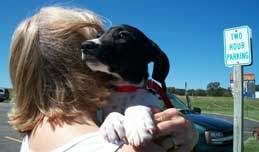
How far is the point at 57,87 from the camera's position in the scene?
7.56 feet

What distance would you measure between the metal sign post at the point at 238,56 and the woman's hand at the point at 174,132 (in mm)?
4869

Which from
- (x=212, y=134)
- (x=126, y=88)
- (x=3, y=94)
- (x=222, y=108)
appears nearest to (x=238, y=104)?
(x=212, y=134)

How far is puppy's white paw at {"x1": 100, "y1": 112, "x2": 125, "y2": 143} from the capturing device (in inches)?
80.2

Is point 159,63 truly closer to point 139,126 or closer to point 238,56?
point 139,126

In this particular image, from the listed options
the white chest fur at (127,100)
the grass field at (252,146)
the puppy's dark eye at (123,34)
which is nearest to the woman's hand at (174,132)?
the white chest fur at (127,100)

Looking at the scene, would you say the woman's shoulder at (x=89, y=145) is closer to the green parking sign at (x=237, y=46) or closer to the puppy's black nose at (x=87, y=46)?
the puppy's black nose at (x=87, y=46)

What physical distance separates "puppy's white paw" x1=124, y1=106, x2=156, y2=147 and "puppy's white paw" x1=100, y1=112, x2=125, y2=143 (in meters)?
0.03

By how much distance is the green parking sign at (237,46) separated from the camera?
6793 mm

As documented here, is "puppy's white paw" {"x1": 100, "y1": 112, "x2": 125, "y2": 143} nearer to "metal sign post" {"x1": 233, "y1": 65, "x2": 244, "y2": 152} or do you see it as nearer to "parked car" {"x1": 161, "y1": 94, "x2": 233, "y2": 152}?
"metal sign post" {"x1": 233, "y1": 65, "x2": 244, "y2": 152}

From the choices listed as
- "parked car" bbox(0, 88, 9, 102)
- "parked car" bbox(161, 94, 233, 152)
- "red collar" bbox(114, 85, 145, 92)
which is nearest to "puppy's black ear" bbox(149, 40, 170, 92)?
"red collar" bbox(114, 85, 145, 92)

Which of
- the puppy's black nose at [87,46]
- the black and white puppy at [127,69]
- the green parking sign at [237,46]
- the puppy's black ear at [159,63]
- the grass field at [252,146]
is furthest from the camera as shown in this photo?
the grass field at [252,146]

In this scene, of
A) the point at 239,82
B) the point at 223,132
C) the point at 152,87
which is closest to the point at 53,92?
the point at 152,87

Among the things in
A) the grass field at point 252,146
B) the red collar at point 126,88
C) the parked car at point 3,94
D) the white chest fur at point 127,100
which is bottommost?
the grass field at point 252,146

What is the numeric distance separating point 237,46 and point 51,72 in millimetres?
5032
